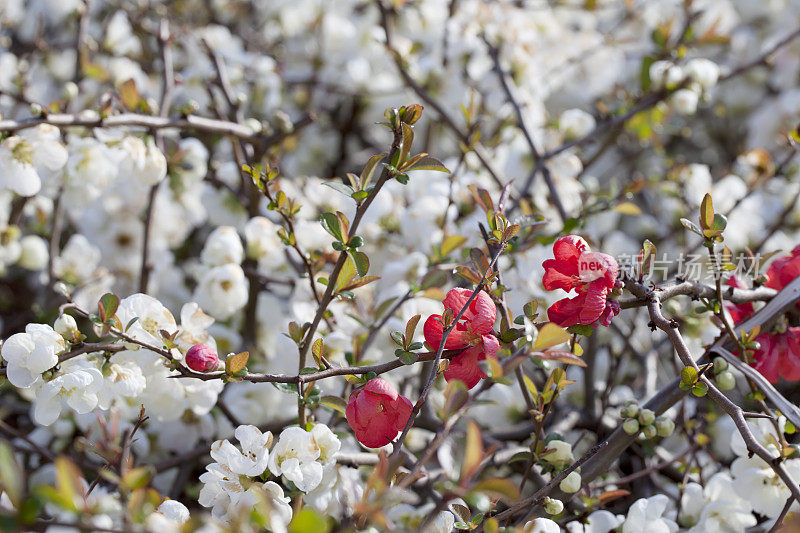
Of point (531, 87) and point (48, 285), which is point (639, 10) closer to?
point (531, 87)

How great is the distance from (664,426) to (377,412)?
334 mm

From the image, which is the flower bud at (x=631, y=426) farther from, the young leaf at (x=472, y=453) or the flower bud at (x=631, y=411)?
the young leaf at (x=472, y=453)

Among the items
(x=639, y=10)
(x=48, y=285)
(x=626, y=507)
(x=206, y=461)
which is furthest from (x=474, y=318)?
(x=639, y=10)

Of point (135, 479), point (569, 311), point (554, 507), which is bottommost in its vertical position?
point (554, 507)

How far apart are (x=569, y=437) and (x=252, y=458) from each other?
0.71 metres

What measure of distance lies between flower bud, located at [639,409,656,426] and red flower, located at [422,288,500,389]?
20 cm

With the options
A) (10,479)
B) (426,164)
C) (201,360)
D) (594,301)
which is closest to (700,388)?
(594,301)

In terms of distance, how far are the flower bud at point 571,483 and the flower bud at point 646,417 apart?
10 cm

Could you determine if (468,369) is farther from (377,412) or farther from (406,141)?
(406,141)

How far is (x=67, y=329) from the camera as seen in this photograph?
77 cm

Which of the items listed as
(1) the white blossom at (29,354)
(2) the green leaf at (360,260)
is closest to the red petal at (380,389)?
(2) the green leaf at (360,260)

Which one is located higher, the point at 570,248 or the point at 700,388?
the point at 570,248

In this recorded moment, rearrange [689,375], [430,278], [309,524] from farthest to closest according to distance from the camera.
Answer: [430,278] < [689,375] < [309,524]

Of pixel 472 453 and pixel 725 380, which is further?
pixel 725 380
